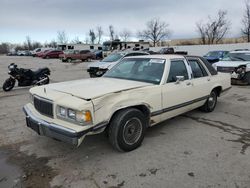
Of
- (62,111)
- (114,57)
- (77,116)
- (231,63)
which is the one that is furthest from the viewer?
(114,57)

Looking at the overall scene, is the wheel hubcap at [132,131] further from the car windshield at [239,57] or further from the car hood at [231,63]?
the car windshield at [239,57]

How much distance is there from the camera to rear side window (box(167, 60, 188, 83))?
15.1 ft

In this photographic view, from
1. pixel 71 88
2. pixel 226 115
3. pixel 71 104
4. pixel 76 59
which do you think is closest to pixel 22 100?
pixel 71 88

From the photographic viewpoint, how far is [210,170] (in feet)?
10.7

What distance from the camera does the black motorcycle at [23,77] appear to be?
32.1 ft

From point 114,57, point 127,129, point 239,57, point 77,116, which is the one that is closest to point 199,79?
point 127,129

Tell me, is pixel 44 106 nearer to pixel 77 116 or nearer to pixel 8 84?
pixel 77 116

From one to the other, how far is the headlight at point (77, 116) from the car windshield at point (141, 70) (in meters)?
1.57

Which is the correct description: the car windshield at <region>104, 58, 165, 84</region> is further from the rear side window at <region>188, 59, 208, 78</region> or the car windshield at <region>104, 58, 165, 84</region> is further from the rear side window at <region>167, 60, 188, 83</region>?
the rear side window at <region>188, 59, 208, 78</region>

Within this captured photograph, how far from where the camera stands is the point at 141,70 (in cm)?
475

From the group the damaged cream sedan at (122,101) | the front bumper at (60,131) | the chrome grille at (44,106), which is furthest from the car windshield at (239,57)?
the chrome grille at (44,106)

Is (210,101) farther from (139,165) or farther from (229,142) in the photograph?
(139,165)

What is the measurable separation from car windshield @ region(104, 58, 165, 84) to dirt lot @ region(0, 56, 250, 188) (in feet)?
3.70

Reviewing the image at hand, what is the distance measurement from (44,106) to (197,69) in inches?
141
